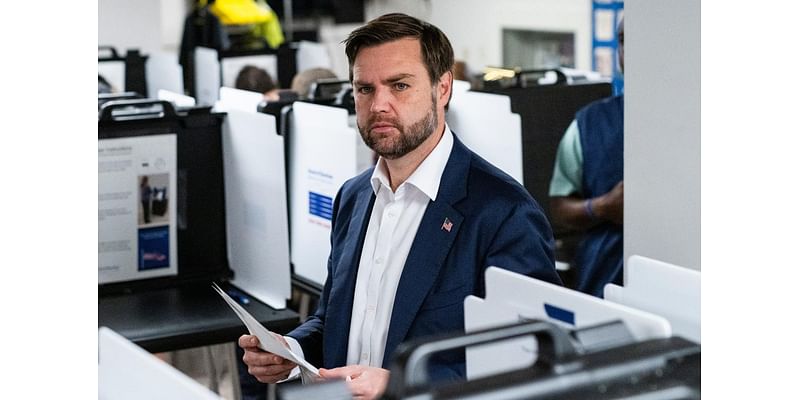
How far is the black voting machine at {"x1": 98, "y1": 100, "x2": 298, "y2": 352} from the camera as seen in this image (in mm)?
2936

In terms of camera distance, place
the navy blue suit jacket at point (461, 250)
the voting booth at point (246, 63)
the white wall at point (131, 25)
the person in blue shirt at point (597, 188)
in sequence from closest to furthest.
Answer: the navy blue suit jacket at point (461, 250), the person in blue shirt at point (597, 188), the voting booth at point (246, 63), the white wall at point (131, 25)

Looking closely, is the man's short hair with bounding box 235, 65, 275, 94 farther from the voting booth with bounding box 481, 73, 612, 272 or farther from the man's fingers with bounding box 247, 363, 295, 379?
the man's fingers with bounding box 247, 363, 295, 379

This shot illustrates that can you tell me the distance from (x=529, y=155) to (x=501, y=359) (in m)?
2.89

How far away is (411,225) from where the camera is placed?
2088mm

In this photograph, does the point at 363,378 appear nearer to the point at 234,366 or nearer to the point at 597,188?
the point at 234,366

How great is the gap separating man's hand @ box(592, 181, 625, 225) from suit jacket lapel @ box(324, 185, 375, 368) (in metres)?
1.03

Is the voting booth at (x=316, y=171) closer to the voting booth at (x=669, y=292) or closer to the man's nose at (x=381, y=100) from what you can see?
the man's nose at (x=381, y=100)

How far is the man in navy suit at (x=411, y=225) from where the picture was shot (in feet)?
6.51

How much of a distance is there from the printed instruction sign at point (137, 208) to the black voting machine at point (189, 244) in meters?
0.03

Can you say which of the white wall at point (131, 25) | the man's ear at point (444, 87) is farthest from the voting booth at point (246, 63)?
the man's ear at point (444, 87)

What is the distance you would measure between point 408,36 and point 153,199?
1339 millimetres

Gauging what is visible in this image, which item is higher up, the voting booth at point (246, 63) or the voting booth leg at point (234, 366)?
the voting booth at point (246, 63)

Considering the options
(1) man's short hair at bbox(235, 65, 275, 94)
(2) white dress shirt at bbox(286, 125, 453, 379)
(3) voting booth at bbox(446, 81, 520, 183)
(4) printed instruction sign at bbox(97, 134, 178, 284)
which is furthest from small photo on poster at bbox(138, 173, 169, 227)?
(1) man's short hair at bbox(235, 65, 275, 94)
